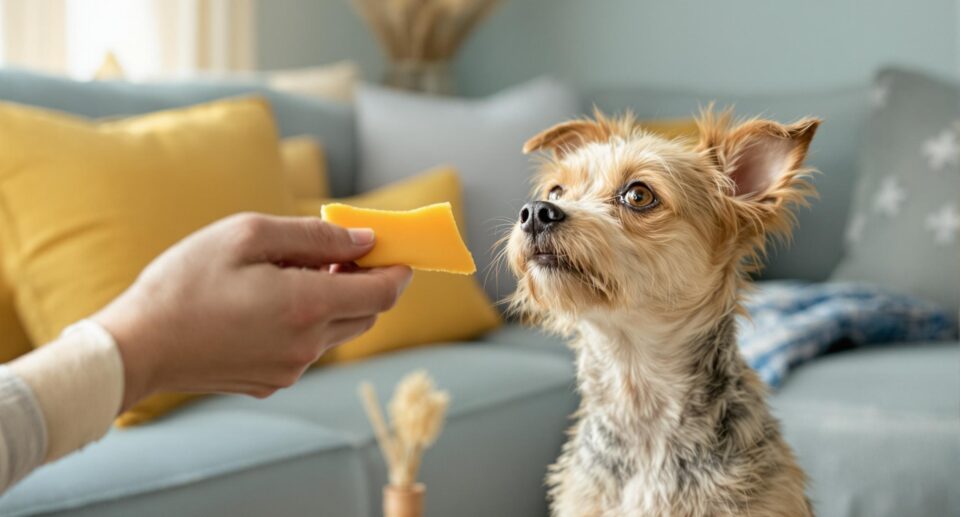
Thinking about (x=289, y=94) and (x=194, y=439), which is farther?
(x=289, y=94)

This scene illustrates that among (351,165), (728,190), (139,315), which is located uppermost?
(728,190)

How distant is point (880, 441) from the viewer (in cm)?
158

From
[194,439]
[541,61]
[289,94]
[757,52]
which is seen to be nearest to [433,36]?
[541,61]

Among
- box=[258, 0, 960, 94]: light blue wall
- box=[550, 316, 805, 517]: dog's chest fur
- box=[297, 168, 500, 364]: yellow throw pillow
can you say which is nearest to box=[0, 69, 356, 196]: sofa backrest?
box=[297, 168, 500, 364]: yellow throw pillow

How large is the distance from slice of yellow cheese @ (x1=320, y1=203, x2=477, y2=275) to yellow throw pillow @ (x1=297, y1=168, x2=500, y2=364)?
1.14 m

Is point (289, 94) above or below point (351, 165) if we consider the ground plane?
above

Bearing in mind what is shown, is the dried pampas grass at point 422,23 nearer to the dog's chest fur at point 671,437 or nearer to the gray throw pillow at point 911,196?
the gray throw pillow at point 911,196

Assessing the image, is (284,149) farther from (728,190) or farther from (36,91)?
(728,190)

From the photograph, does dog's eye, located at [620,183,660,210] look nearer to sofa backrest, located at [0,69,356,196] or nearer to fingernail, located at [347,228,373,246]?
fingernail, located at [347,228,373,246]

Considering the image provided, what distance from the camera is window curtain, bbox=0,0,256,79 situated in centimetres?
318

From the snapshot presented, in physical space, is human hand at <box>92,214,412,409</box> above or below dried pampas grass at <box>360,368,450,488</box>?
above

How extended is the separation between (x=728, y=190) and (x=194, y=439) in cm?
92

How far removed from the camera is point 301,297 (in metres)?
0.90

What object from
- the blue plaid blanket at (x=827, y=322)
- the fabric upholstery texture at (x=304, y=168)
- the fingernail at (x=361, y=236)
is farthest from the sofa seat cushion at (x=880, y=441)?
the fabric upholstery texture at (x=304, y=168)
